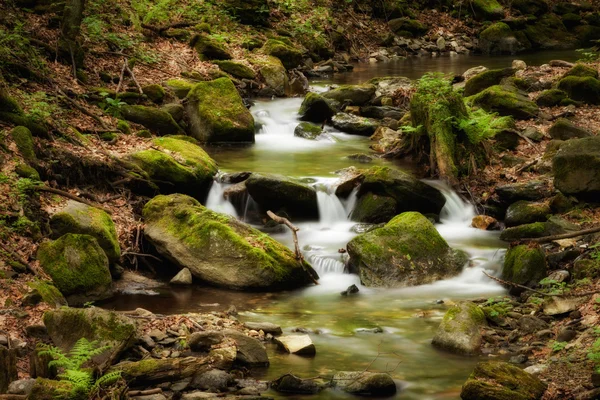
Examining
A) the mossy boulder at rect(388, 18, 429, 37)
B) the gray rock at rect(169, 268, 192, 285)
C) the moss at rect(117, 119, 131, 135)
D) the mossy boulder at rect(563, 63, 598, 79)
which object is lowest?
the gray rock at rect(169, 268, 192, 285)

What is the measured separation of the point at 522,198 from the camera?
12.2 metres

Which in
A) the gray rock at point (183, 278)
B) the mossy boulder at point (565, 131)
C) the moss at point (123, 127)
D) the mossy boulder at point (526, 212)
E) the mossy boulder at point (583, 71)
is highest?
the mossy boulder at point (583, 71)

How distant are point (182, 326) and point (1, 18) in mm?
9396

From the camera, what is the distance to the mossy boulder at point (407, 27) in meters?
30.5

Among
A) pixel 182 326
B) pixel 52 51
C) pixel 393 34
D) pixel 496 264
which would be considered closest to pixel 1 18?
pixel 52 51

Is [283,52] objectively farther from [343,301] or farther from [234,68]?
[343,301]

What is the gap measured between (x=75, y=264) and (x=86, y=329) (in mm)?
2140

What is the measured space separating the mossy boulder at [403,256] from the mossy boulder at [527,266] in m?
0.97

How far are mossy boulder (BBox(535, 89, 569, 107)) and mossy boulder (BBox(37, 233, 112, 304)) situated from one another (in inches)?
427

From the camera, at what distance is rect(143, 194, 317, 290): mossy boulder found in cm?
1002

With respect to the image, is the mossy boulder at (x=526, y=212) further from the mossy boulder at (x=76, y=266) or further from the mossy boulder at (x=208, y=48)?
the mossy boulder at (x=208, y=48)

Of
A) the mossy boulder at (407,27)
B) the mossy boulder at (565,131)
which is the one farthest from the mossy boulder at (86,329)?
the mossy boulder at (407,27)

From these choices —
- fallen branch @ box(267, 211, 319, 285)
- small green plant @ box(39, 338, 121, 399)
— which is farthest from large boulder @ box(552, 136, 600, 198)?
small green plant @ box(39, 338, 121, 399)

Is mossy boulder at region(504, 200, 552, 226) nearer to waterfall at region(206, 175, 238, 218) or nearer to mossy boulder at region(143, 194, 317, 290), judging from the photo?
mossy boulder at region(143, 194, 317, 290)
